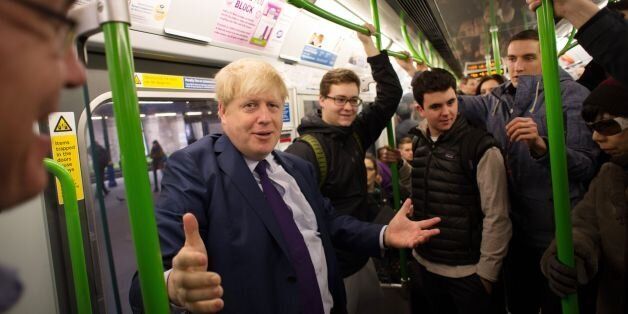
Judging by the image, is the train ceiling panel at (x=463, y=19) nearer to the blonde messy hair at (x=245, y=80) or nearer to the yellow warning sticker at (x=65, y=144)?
the blonde messy hair at (x=245, y=80)

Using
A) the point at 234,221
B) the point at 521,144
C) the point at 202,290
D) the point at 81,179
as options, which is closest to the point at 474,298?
the point at 521,144

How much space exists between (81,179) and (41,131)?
32cm

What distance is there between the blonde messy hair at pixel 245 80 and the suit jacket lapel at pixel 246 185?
0.73 feet

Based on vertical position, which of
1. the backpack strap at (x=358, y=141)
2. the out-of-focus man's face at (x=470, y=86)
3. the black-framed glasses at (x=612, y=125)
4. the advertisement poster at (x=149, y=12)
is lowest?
the black-framed glasses at (x=612, y=125)

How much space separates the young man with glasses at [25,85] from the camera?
322 mm

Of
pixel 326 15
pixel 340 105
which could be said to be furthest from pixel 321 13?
pixel 340 105

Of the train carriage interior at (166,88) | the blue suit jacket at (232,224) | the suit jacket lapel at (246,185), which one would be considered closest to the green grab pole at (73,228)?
the train carriage interior at (166,88)

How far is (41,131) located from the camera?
1.61m

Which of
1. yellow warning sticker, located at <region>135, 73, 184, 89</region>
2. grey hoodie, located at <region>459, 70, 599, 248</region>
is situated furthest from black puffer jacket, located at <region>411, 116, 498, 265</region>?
yellow warning sticker, located at <region>135, 73, 184, 89</region>

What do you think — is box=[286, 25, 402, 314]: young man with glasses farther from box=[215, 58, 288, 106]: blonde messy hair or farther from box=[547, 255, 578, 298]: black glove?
box=[547, 255, 578, 298]: black glove

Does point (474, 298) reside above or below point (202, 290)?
below

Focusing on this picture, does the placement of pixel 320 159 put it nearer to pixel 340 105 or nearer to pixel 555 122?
pixel 340 105

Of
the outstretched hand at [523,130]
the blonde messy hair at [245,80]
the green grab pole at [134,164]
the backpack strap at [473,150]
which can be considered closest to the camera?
the green grab pole at [134,164]

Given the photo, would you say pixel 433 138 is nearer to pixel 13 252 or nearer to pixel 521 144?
pixel 521 144
